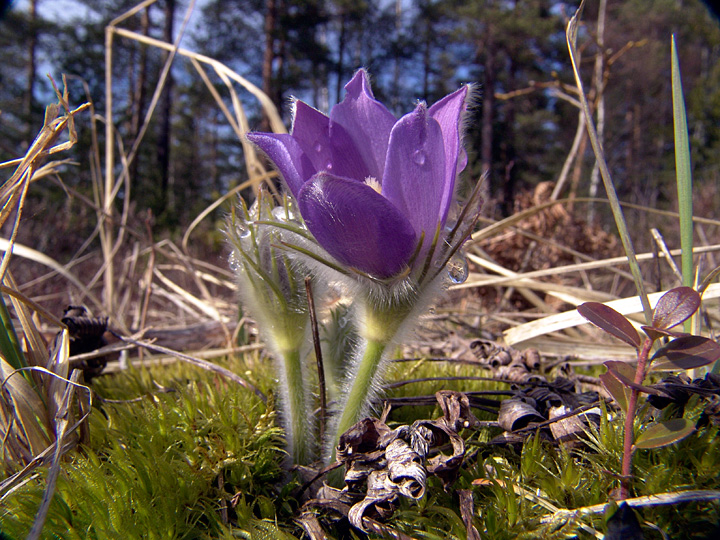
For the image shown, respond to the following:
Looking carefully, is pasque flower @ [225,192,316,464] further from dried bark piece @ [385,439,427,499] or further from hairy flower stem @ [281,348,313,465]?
dried bark piece @ [385,439,427,499]

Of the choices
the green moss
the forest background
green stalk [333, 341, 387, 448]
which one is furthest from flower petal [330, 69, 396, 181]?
the forest background

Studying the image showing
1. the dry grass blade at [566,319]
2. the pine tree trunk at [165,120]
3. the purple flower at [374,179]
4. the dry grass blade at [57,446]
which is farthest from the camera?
the pine tree trunk at [165,120]

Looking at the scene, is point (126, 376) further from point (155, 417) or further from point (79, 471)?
point (79, 471)

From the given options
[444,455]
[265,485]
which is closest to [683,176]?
[444,455]

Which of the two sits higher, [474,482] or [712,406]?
[712,406]

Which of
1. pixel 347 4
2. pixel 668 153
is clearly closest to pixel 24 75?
pixel 347 4

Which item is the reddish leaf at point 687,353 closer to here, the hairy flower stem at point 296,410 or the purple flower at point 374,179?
the purple flower at point 374,179

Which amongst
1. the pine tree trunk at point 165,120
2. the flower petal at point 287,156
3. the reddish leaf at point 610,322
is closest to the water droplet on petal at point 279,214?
the flower petal at point 287,156
